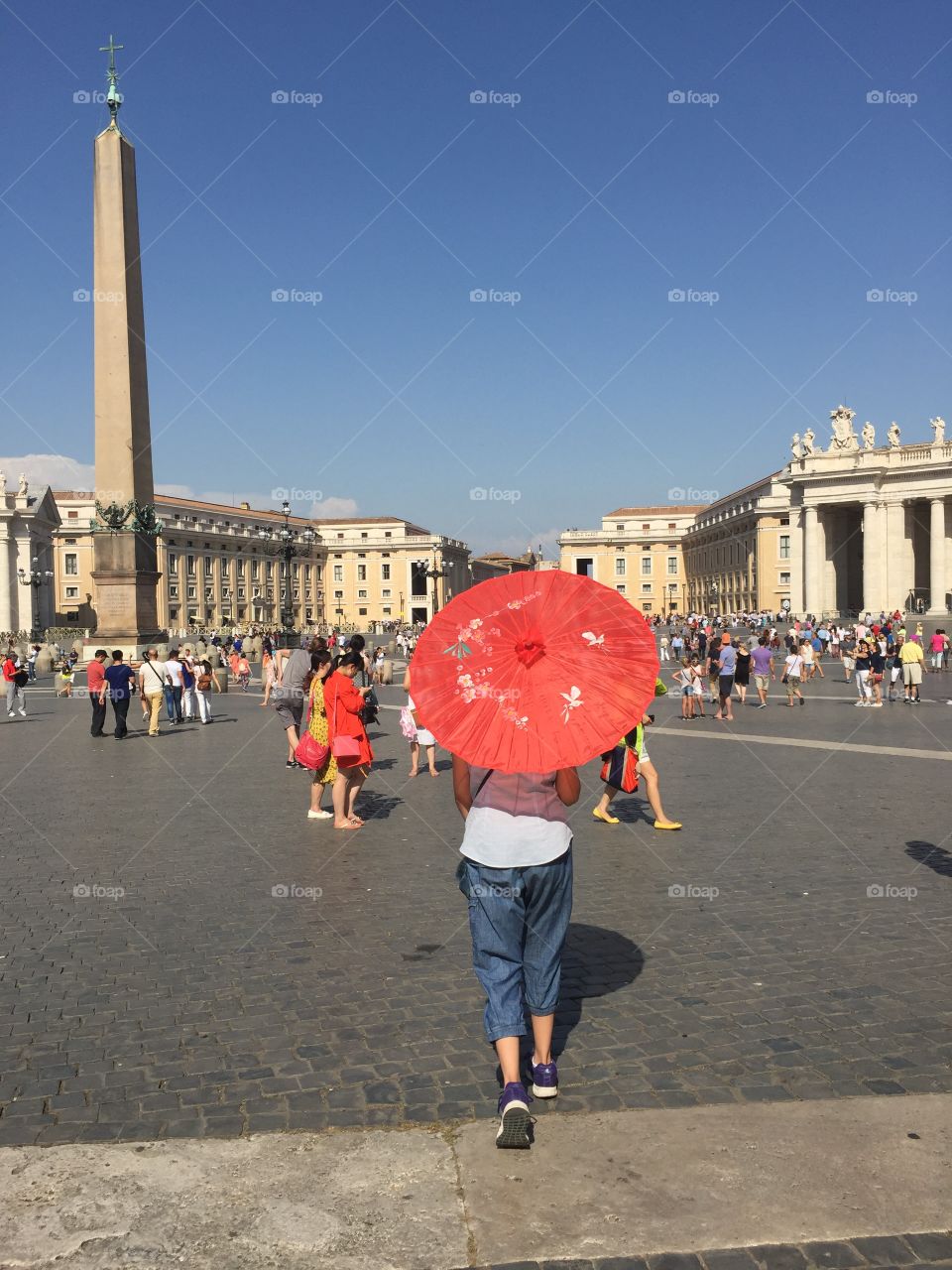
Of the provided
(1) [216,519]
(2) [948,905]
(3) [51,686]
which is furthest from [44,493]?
(2) [948,905]

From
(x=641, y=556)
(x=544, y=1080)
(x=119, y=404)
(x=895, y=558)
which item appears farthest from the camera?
(x=641, y=556)

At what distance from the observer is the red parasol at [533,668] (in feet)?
11.8

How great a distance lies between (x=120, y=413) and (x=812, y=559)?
56960 millimetres

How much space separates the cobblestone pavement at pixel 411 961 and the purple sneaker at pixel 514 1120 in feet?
0.84

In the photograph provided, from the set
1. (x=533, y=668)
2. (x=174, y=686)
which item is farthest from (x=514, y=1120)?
(x=174, y=686)

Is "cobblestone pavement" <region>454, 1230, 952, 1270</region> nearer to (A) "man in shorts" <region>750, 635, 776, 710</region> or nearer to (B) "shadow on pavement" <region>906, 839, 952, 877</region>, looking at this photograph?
(B) "shadow on pavement" <region>906, 839, 952, 877</region>

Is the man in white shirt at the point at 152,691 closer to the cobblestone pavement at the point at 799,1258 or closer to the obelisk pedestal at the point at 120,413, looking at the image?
the obelisk pedestal at the point at 120,413

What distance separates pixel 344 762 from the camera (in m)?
9.02

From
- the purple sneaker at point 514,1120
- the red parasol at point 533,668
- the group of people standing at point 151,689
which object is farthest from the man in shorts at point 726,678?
the purple sneaker at point 514,1120

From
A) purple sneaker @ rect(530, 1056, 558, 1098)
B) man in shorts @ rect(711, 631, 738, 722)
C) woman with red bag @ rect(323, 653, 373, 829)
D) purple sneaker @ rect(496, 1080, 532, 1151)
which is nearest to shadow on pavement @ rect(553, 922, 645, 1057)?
purple sneaker @ rect(530, 1056, 558, 1098)

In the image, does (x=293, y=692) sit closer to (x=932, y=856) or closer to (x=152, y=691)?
(x=152, y=691)

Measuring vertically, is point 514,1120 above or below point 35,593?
below

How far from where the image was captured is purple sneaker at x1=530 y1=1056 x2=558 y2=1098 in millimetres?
3824

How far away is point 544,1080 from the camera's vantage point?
152 inches
